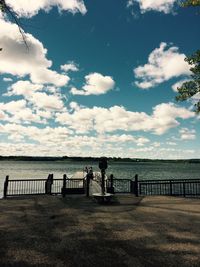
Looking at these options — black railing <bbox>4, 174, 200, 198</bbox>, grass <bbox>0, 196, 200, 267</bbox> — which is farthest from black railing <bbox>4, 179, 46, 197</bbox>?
grass <bbox>0, 196, 200, 267</bbox>

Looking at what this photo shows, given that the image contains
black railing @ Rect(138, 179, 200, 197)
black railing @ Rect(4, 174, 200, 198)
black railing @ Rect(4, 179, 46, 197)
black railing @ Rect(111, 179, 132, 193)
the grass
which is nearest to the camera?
the grass

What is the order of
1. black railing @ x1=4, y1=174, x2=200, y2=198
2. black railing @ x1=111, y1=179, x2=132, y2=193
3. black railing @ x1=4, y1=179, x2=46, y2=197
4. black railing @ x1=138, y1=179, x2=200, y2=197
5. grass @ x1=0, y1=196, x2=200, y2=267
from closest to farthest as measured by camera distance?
grass @ x1=0, y1=196, x2=200, y2=267, black railing @ x1=4, y1=174, x2=200, y2=198, black railing @ x1=138, y1=179, x2=200, y2=197, black railing @ x1=4, y1=179, x2=46, y2=197, black railing @ x1=111, y1=179, x2=132, y2=193

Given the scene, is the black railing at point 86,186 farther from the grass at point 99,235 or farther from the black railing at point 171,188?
the grass at point 99,235

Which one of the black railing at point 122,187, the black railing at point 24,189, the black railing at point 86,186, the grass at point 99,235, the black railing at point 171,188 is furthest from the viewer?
the black railing at point 122,187

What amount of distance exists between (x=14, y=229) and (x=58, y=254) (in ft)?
11.7

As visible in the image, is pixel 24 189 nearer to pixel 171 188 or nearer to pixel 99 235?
pixel 171 188

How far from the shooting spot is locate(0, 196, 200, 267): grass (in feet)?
25.0

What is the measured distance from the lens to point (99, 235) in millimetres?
9969

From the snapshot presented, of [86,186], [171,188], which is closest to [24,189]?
[86,186]

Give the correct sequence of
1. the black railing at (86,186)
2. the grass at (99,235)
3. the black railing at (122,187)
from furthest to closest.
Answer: the black railing at (122,187) → the black railing at (86,186) → the grass at (99,235)

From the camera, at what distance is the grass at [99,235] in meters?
7.62

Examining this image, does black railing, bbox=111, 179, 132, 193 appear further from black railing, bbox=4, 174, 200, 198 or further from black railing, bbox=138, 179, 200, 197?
black railing, bbox=138, 179, 200, 197

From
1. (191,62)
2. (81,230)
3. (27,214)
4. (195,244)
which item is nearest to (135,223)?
(81,230)

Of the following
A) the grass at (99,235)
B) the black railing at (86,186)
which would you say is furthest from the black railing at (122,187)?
the grass at (99,235)
